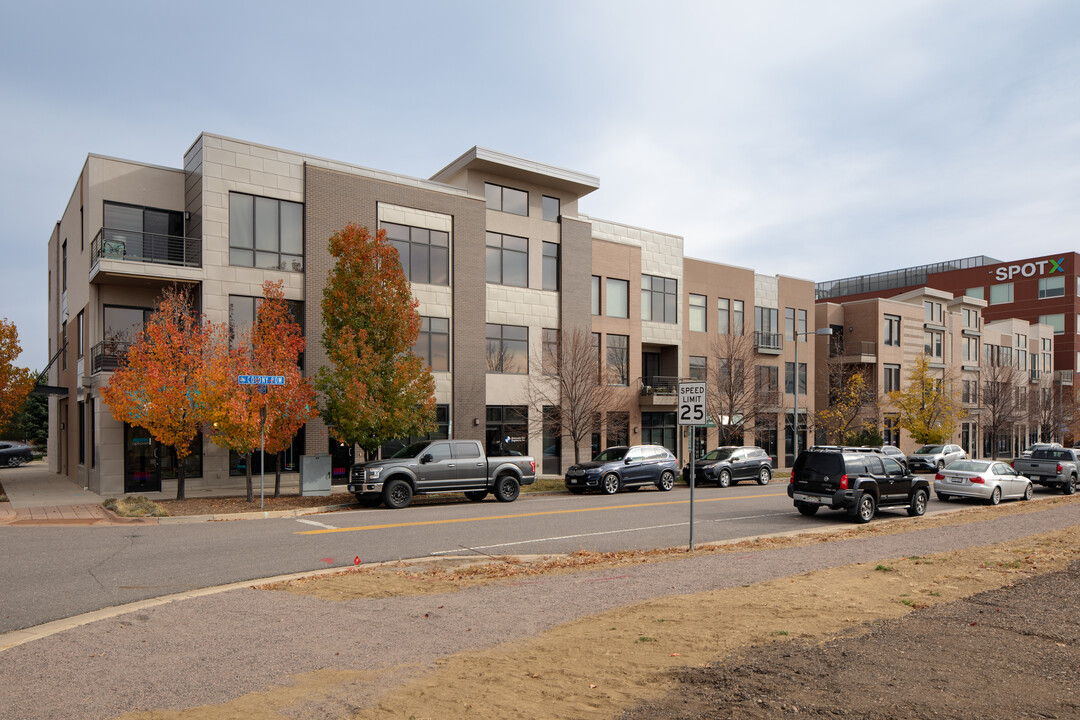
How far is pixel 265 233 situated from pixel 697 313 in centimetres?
2372

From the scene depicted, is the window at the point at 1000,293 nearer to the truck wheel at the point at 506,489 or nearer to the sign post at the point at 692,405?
the truck wheel at the point at 506,489

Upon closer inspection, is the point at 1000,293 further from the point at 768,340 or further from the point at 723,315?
the point at 723,315

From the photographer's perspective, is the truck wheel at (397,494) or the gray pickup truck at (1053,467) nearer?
the truck wheel at (397,494)

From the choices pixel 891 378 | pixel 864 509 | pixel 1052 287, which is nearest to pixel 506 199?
pixel 864 509

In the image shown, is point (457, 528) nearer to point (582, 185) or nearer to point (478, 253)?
point (478, 253)

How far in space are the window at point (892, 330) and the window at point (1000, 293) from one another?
32596 mm

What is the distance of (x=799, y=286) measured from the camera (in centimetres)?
4719

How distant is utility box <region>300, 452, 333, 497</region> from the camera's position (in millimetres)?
22672

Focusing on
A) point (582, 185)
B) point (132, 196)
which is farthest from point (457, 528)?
point (582, 185)

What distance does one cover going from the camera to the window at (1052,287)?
7219 cm

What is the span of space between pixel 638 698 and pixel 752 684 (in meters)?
0.93

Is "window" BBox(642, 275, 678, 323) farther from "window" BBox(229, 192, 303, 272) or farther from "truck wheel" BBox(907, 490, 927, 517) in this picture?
"truck wheel" BBox(907, 490, 927, 517)

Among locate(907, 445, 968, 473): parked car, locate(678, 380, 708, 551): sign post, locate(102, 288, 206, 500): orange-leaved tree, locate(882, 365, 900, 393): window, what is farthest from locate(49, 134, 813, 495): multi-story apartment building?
A: locate(678, 380, 708, 551): sign post

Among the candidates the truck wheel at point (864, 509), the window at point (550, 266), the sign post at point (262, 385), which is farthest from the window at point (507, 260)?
the truck wheel at point (864, 509)
